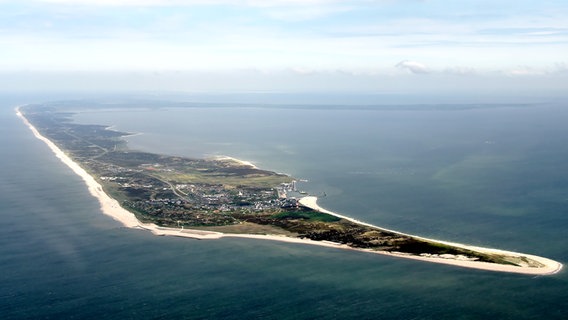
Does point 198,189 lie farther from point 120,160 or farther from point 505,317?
point 505,317

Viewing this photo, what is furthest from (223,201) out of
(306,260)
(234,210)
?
(306,260)

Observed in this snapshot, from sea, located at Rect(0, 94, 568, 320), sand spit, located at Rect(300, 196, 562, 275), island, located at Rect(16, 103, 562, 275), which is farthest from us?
island, located at Rect(16, 103, 562, 275)

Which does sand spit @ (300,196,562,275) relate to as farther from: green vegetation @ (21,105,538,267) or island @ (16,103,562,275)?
green vegetation @ (21,105,538,267)

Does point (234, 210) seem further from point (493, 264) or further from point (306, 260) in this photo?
point (493, 264)

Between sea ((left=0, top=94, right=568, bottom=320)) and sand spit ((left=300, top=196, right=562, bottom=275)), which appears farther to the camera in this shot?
sand spit ((left=300, top=196, right=562, bottom=275))

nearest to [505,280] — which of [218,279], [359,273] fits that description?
[359,273]

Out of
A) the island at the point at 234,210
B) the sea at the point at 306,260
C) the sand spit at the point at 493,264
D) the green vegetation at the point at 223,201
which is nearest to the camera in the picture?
the sea at the point at 306,260

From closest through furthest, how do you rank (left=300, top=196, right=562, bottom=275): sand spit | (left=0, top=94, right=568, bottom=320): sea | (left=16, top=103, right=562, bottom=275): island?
(left=0, top=94, right=568, bottom=320): sea, (left=300, top=196, right=562, bottom=275): sand spit, (left=16, top=103, right=562, bottom=275): island

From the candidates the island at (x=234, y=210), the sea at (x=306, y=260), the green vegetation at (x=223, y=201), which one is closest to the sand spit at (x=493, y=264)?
the island at (x=234, y=210)

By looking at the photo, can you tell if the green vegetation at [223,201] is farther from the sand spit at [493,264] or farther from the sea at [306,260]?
the sea at [306,260]

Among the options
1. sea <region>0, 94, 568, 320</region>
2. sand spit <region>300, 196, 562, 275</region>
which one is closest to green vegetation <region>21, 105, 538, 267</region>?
sand spit <region>300, 196, 562, 275</region>
